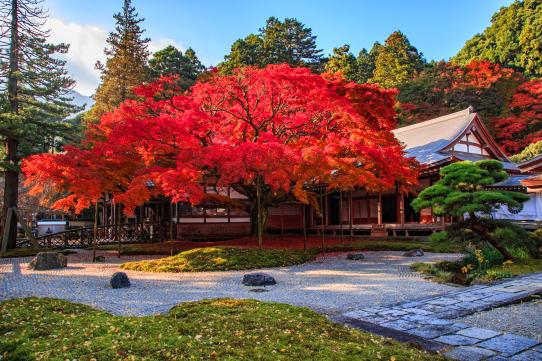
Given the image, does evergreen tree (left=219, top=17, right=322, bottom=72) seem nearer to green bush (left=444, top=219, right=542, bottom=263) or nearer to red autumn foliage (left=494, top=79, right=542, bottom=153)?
red autumn foliage (left=494, top=79, right=542, bottom=153)

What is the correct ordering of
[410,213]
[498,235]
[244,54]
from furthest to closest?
[244,54] → [410,213] → [498,235]

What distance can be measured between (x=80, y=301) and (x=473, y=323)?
6.56 meters

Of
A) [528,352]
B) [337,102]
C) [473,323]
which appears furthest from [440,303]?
[337,102]

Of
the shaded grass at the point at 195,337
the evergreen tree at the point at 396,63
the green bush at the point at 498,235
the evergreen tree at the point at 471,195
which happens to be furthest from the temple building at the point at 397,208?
the evergreen tree at the point at 396,63

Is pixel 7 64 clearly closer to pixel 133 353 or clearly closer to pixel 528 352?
pixel 133 353

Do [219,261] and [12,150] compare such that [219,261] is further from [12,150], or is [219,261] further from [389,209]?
[389,209]

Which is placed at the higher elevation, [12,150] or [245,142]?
[12,150]

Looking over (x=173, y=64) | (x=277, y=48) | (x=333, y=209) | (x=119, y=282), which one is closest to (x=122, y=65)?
(x=173, y=64)

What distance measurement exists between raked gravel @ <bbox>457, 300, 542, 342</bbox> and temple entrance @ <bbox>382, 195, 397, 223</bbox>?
49.1 ft

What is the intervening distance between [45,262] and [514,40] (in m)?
39.8

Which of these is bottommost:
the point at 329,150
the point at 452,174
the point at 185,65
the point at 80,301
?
the point at 80,301

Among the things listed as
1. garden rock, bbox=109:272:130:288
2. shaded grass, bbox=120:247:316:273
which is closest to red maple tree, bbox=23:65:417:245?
shaded grass, bbox=120:247:316:273

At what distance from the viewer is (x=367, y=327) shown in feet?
17.1

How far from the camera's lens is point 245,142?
41.3 feet
